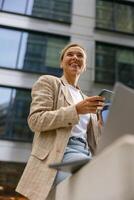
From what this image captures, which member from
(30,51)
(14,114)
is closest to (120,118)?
(14,114)

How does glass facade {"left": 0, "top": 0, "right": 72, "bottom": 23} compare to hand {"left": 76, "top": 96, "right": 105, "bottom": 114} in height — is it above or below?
above

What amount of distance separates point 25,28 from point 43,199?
7.62 metres

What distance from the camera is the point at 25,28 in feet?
27.3

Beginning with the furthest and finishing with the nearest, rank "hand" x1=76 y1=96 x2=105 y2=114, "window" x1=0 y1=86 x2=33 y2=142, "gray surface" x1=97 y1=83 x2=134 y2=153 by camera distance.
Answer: "window" x1=0 y1=86 x2=33 y2=142 → "hand" x1=76 y1=96 x2=105 y2=114 → "gray surface" x1=97 y1=83 x2=134 y2=153

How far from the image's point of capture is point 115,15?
9.08m

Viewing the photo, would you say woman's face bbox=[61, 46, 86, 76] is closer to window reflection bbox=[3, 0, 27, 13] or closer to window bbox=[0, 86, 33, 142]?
window bbox=[0, 86, 33, 142]

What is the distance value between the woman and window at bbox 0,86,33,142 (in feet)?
19.7

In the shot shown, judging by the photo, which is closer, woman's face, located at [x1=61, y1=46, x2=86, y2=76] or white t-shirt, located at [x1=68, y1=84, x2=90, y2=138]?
white t-shirt, located at [x1=68, y1=84, x2=90, y2=138]

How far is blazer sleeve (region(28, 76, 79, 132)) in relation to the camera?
1.09 meters

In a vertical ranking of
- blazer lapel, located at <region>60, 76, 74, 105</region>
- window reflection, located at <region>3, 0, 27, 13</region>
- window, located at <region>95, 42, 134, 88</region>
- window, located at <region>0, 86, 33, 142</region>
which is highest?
window reflection, located at <region>3, 0, 27, 13</region>

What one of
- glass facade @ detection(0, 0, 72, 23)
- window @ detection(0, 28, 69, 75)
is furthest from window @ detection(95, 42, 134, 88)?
glass facade @ detection(0, 0, 72, 23)

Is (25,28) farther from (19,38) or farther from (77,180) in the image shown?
(77,180)

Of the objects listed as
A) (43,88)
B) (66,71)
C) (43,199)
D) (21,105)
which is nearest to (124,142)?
(43,199)

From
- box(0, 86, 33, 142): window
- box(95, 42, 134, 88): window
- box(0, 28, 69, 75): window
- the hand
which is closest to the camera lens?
the hand
